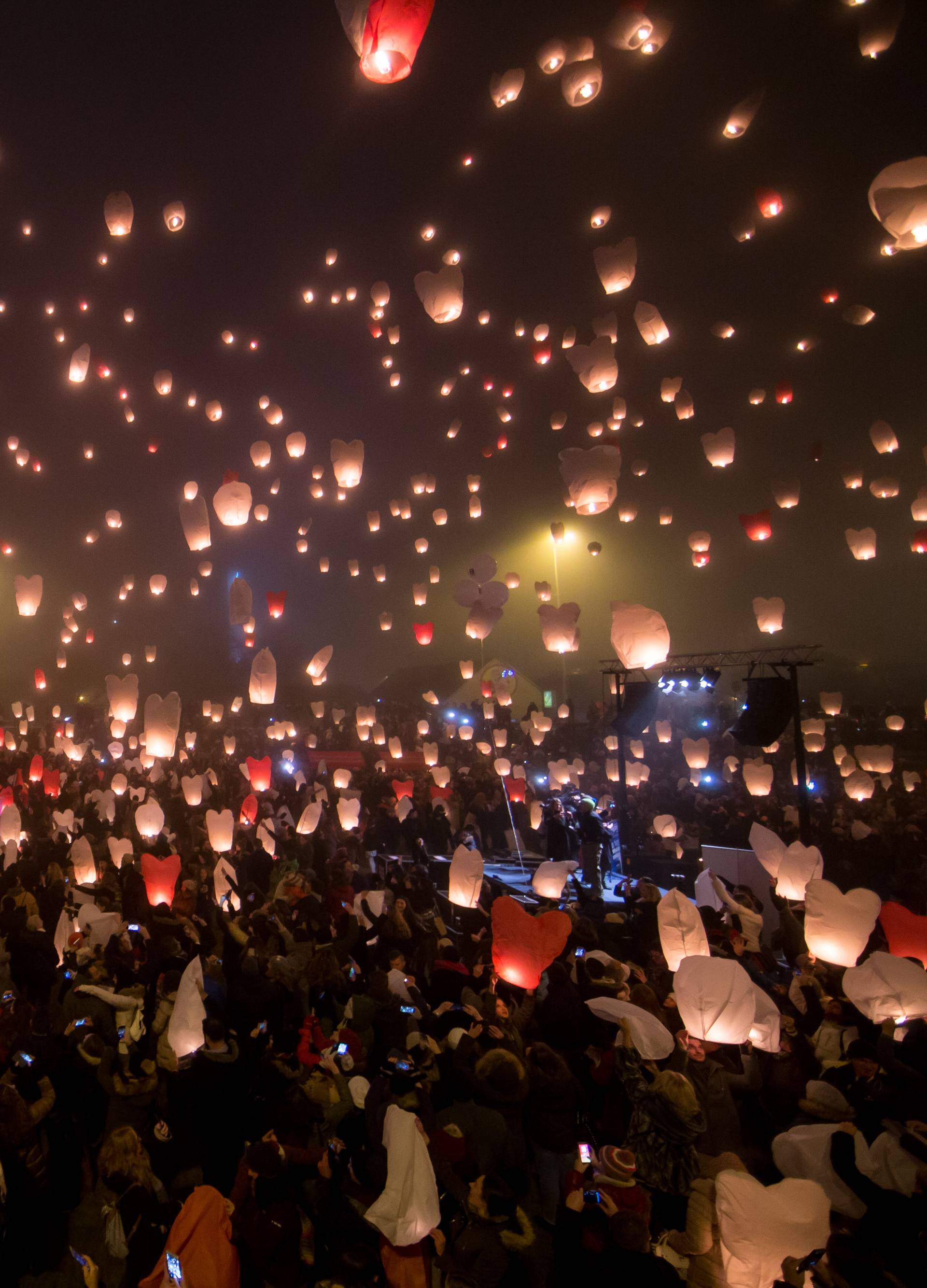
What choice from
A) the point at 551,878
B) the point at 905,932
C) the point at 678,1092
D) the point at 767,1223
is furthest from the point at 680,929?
the point at 767,1223

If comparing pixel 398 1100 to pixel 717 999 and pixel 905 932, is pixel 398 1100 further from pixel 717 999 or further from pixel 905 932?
pixel 905 932

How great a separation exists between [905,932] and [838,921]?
605 mm

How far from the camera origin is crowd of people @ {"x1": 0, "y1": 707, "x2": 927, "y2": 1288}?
89.2 inches

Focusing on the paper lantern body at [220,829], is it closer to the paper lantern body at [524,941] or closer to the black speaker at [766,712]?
the paper lantern body at [524,941]

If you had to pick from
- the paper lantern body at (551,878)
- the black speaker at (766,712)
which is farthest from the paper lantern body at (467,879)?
the black speaker at (766,712)

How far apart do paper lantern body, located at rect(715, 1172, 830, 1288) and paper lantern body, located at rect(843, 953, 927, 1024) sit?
158 cm

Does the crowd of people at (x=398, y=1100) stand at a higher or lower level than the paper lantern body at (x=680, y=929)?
lower

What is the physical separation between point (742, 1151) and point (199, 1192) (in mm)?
2322

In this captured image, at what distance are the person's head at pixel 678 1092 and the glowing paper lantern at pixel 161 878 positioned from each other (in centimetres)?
441

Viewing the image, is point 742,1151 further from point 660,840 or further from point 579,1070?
point 660,840

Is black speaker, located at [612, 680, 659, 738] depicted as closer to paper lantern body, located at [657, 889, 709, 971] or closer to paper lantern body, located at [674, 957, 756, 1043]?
paper lantern body, located at [657, 889, 709, 971]

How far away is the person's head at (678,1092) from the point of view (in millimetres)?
2629

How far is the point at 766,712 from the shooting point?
9938 millimetres

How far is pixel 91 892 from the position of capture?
612cm
